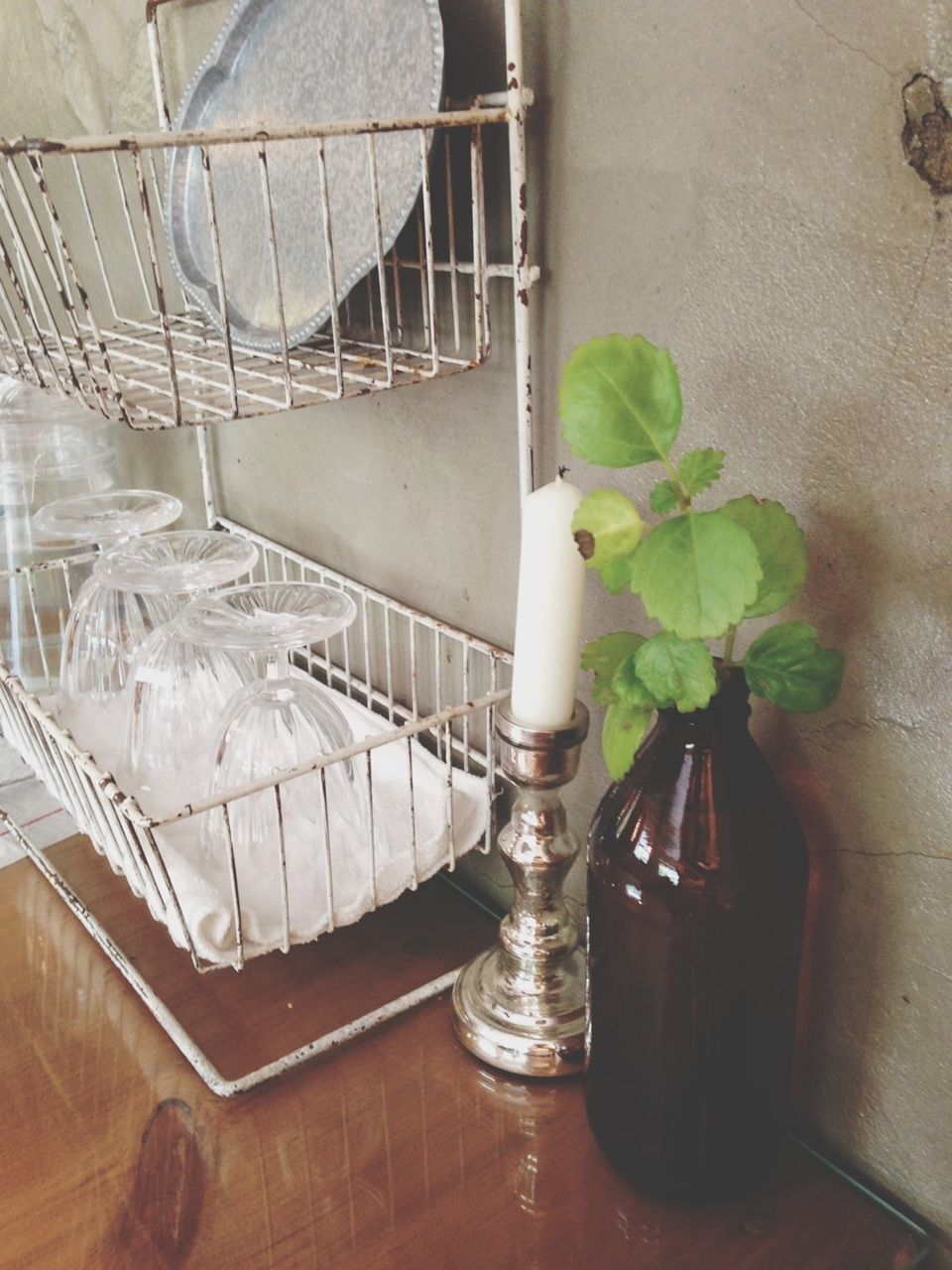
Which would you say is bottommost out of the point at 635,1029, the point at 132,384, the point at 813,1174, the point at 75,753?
the point at 813,1174

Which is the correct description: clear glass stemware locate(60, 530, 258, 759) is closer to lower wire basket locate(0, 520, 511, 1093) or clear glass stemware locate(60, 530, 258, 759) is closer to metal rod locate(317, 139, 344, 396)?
lower wire basket locate(0, 520, 511, 1093)

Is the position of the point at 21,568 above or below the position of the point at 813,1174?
above

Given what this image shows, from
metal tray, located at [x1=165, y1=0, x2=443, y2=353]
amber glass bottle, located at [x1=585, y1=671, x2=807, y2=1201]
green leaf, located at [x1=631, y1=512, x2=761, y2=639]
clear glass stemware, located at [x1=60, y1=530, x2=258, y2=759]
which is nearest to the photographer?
green leaf, located at [x1=631, y1=512, x2=761, y2=639]

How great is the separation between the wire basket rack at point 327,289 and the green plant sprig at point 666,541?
0.66ft

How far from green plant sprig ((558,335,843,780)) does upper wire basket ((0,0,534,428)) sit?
7.7 inches

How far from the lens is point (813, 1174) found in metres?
0.65

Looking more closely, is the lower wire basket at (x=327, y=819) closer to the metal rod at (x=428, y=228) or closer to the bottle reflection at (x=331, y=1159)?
the bottle reflection at (x=331, y=1159)

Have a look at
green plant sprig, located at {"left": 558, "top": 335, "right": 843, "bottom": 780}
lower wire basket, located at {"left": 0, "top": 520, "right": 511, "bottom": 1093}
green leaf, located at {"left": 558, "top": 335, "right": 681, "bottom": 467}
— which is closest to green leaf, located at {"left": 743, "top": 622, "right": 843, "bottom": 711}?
green plant sprig, located at {"left": 558, "top": 335, "right": 843, "bottom": 780}

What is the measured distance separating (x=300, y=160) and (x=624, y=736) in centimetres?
47

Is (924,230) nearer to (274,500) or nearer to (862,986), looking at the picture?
(862,986)

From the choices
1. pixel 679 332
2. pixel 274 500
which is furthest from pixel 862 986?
pixel 274 500

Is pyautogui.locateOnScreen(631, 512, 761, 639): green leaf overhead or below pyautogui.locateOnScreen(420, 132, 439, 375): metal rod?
below

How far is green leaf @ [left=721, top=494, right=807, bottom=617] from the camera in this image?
0.51 m

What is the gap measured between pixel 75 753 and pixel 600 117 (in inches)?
19.2
